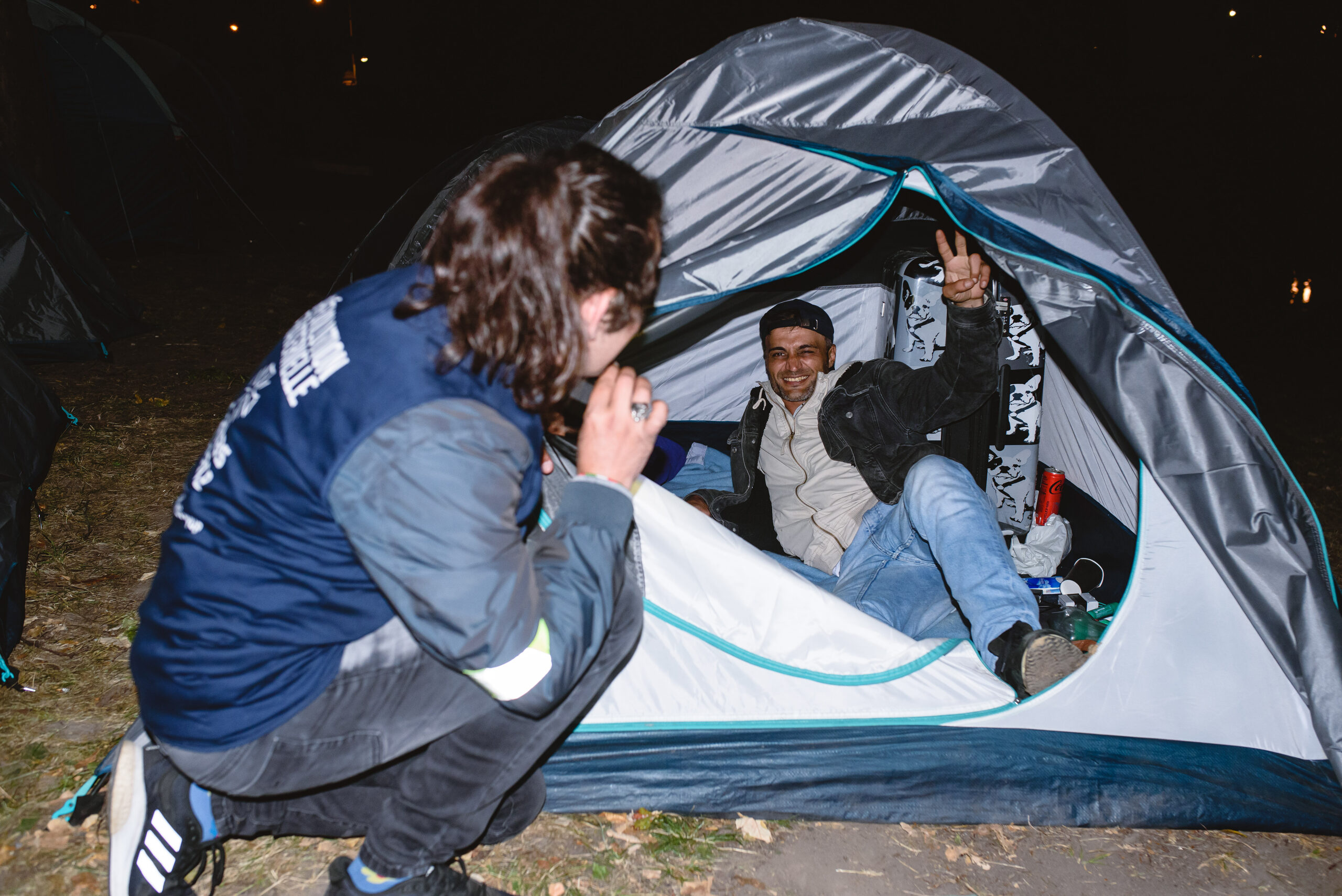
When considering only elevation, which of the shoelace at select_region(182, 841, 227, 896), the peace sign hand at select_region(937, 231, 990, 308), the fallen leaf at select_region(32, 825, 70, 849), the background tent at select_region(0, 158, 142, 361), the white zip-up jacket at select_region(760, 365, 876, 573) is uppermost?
the peace sign hand at select_region(937, 231, 990, 308)

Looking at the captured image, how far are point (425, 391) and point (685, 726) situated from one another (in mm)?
1388

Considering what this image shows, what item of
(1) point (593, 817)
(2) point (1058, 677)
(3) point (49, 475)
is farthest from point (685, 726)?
(3) point (49, 475)

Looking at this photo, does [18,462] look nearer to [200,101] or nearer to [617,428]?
[617,428]

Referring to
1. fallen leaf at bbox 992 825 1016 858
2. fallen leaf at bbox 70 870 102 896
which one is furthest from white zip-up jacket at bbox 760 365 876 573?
fallen leaf at bbox 70 870 102 896

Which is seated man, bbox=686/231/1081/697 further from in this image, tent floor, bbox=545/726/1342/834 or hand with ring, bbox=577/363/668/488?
hand with ring, bbox=577/363/668/488

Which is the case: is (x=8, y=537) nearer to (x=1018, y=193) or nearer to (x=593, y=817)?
(x=593, y=817)

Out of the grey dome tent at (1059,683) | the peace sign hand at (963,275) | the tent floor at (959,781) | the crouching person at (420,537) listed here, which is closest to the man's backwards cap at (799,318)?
the peace sign hand at (963,275)

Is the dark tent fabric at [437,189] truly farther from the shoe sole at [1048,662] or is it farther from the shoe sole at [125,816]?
the shoe sole at [1048,662]

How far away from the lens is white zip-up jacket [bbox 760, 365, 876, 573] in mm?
3080

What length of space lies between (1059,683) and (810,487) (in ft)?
3.82

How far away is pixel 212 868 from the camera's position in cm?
196

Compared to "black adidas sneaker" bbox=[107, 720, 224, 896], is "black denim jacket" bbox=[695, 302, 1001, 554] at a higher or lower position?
higher

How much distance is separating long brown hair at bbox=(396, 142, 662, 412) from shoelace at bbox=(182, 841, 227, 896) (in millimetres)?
1310

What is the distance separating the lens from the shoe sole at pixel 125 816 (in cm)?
170
